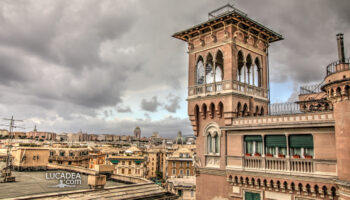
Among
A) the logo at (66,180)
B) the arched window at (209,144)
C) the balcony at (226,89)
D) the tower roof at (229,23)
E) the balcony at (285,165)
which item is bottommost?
the logo at (66,180)

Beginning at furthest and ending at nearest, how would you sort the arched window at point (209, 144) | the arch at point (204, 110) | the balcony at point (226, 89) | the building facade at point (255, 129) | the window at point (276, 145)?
the arch at point (204, 110) < the arched window at point (209, 144) < the balcony at point (226, 89) < the window at point (276, 145) < the building facade at point (255, 129)

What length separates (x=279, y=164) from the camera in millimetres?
18734

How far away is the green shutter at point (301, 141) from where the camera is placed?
17.6m

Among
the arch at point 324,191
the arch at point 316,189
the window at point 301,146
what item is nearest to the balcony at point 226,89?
the window at point 301,146

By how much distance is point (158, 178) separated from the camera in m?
117

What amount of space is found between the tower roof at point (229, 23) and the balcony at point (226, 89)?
528cm

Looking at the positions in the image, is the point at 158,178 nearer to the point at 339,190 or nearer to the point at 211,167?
the point at 211,167

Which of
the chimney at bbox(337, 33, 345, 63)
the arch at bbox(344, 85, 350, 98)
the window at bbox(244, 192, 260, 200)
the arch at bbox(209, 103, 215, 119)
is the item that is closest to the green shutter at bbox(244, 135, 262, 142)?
the arch at bbox(209, 103, 215, 119)

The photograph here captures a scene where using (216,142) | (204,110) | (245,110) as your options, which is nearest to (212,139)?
(216,142)

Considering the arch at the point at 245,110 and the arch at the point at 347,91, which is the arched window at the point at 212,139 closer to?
the arch at the point at 245,110

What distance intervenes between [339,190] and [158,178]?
10691 centimetres

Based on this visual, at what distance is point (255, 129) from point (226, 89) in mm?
4343

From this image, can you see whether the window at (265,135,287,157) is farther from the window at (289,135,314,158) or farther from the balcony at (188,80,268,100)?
the balcony at (188,80,268,100)

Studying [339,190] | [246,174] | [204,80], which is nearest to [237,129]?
[246,174]
